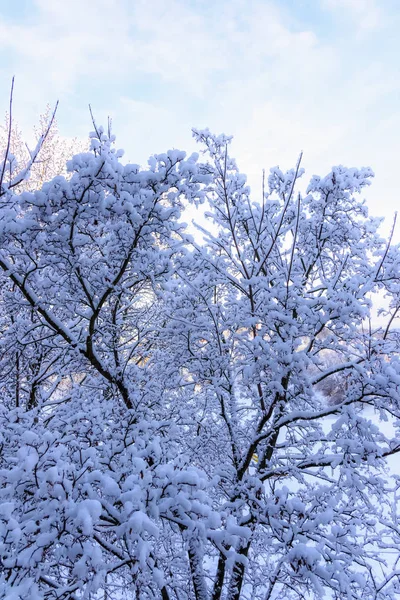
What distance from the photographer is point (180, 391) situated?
536 cm

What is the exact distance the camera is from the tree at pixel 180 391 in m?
1.89

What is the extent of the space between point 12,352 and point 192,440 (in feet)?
7.87

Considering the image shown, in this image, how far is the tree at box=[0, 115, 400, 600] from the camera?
189 centimetres

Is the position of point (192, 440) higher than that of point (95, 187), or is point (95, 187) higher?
point (95, 187)

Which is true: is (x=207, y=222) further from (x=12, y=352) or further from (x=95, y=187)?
(x=12, y=352)

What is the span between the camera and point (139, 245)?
10.0ft

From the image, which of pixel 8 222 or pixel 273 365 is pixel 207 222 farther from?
pixel 8 222

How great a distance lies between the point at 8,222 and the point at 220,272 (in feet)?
7.39

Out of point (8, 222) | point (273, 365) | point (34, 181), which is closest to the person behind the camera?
point (8, 222)

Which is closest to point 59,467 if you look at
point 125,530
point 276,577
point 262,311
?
point 125,530

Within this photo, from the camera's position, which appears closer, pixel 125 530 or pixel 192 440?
pixel 125 530

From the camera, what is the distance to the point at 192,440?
14.2 feet

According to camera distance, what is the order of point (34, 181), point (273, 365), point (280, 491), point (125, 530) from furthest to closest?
point (34, 181) → point (273, 365) → point (280, 491) → point (125, 530)

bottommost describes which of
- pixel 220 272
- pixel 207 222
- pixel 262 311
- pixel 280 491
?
pixel 280 491
